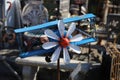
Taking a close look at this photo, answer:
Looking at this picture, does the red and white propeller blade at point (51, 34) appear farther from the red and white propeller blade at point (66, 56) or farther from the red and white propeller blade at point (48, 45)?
the red and white propeller blade at point (66, 56)

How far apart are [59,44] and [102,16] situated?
780 cm

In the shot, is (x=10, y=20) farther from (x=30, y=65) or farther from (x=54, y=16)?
(x=30, y=65)

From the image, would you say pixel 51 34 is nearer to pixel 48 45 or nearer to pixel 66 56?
pixel 48 45

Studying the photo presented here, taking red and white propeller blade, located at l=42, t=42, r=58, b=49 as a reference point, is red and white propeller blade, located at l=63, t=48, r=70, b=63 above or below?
below

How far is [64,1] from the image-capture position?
12211 millimetres

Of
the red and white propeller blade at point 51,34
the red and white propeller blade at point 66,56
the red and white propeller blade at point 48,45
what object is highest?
the red and white propeller blade at point 51,34

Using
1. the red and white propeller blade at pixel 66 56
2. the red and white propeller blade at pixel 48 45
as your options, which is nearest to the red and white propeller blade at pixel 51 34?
the red and white propeller blade at pixel 48 45

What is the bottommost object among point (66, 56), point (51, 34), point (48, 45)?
point (66, 56)

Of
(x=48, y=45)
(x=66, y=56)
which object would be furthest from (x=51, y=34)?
(x=66, y=56)

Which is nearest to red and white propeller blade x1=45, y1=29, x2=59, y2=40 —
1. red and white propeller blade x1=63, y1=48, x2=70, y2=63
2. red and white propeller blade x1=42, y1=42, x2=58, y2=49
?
red and white propeller blade x1=42, y1=42, x2=58, y2=49

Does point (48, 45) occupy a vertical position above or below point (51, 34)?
below

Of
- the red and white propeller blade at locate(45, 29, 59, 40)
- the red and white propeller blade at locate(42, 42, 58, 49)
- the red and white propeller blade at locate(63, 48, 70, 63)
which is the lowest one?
the red and white propeller blade at locate(63, 48, 70, 63)

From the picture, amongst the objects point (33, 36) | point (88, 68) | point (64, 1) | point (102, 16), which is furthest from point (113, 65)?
point (102, 16)

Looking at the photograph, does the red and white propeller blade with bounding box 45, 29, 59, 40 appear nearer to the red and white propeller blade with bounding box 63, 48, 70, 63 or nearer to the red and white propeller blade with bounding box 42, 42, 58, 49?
the red and white propeller blade with bounding box 42, 42, 58, 49
